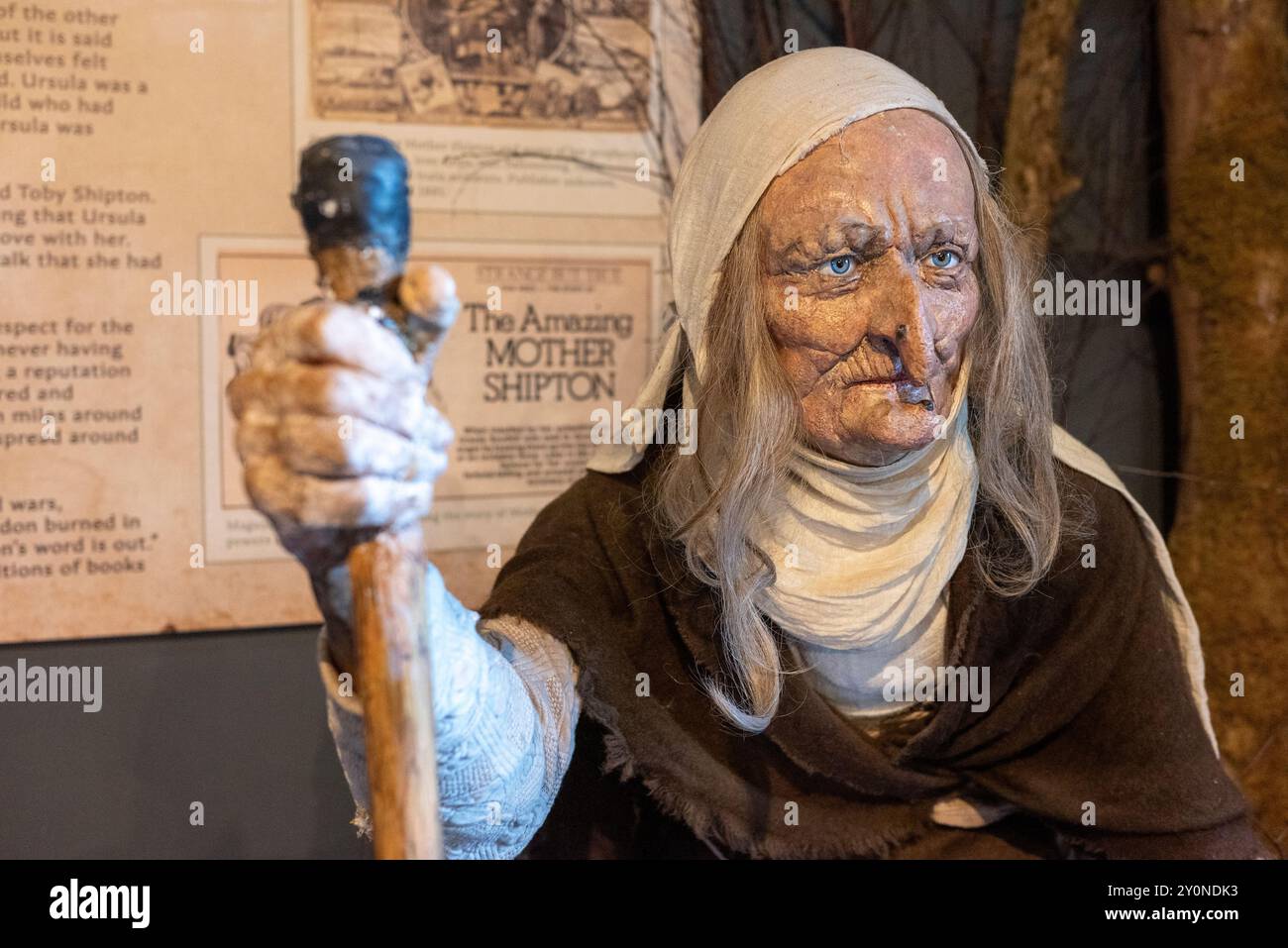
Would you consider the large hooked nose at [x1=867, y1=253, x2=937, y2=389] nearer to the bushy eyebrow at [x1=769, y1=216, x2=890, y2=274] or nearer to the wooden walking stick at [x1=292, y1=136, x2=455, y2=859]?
the bushy eyebrow at [x1=769, y1=216, x2=890, y2=274]

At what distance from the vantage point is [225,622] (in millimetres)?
1648

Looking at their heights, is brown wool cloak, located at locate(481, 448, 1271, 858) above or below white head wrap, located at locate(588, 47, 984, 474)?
below

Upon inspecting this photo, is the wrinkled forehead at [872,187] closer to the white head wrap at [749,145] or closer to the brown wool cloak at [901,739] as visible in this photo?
the white head wrap at [749,145]

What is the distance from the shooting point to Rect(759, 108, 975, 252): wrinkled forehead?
120cm

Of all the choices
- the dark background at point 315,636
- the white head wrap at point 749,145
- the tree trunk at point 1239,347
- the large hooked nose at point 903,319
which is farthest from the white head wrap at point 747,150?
the tree trunk at point 1239,347

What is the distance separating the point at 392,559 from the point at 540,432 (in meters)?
0.97

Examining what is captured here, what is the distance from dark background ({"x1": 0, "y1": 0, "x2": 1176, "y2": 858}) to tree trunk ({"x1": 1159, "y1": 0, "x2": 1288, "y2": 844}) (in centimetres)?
12

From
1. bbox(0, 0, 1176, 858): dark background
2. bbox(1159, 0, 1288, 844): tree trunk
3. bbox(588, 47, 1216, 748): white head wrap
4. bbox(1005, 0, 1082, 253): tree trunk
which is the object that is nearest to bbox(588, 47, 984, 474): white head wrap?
bbox(588, 47, 1216, 748): white head wrap

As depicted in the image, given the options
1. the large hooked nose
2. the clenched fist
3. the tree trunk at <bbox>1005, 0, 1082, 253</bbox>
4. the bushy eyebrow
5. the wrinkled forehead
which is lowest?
the clenched fist

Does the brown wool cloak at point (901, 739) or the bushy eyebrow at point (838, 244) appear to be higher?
the bushy eyebrow at point (838, 244)

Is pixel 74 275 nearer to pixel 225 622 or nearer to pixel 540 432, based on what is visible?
pixel 225 622

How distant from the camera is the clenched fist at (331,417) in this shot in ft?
2.43

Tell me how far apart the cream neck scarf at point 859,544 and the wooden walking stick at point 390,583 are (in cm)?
57

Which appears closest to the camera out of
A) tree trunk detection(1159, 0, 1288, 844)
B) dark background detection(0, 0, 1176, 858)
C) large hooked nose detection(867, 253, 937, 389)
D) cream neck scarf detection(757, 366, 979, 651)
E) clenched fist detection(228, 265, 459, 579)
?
clenched fist detection(228, 265, 459, 579)
